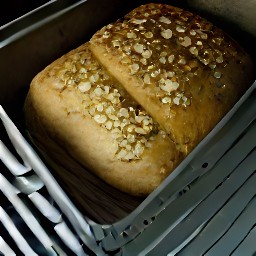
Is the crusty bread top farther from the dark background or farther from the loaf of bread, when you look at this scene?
the dark background

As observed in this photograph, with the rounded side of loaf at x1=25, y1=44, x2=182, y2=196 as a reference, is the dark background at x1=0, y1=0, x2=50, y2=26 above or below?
above

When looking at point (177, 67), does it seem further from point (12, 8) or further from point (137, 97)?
point (12, 8)

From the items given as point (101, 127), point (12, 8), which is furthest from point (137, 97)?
point (12, 8)

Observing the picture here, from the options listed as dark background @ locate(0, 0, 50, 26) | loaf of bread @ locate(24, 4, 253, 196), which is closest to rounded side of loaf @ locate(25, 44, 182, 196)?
loaf of bread @ locate(24, 4, 253, 196)

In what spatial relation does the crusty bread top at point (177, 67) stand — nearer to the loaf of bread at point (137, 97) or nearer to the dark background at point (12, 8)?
the loaf of bread at point (137, 97)

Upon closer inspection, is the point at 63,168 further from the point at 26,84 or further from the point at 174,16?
the point at 174,16

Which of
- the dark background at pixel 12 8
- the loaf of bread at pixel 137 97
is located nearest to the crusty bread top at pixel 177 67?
the loaf of bread at pixel 137 97
